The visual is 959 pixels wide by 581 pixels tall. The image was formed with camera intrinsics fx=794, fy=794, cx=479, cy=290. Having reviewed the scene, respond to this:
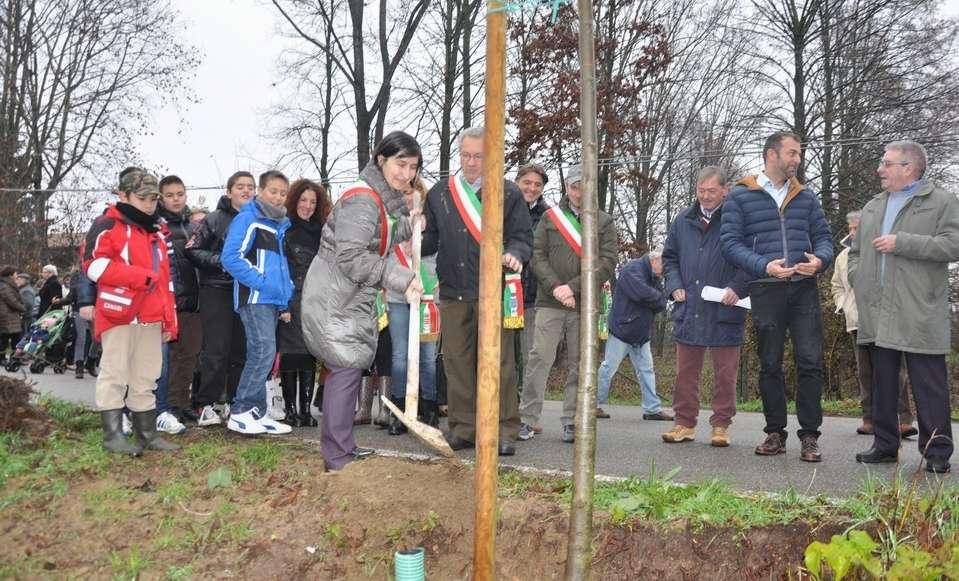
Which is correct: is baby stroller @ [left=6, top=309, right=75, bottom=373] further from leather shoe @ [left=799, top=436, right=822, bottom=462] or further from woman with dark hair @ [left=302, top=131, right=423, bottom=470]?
leather shoe @ [left=799, top=436, right=822, bottom=462]

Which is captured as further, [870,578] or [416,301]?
[416,301]

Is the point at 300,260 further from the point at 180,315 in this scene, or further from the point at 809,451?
the point at 809,451

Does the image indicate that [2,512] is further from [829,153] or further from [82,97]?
[82,97]

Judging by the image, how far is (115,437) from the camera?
18.3 ft

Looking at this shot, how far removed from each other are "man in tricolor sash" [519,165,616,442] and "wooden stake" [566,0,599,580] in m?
3.51

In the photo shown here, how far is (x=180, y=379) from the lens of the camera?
7078 mm

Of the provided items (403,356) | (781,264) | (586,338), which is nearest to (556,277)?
(403,356)

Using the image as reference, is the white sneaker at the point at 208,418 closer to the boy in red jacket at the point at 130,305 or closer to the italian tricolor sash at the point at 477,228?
the boy in red jacket at the point at 130,305

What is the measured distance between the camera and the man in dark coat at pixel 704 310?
598 cm

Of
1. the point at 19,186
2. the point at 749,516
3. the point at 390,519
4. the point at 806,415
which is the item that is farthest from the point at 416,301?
the point at 19,186

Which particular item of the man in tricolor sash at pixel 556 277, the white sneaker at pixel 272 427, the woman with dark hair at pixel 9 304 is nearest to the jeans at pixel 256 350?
the white sneaker at pixel 272 427

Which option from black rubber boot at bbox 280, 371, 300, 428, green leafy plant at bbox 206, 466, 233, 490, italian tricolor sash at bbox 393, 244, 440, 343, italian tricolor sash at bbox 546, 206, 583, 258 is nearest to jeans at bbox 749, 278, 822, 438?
italian tricolor sash at bbox 546, 206, 583, 258

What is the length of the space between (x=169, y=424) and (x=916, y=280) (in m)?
5.69

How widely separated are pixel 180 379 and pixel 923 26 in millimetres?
19664
